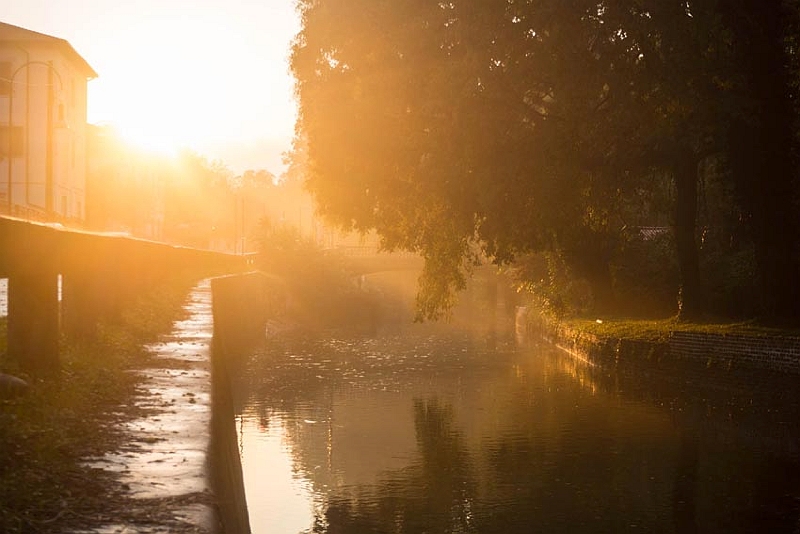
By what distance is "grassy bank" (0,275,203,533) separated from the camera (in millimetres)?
4602

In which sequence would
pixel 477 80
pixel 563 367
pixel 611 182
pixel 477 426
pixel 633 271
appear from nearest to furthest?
pixel 477 426
pixel 477 80
pixel 611 182
pixel 563 367
pixel 633 271

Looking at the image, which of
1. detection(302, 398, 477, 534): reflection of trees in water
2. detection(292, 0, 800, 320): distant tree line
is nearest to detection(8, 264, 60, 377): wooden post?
detection(302, 398, 477, 534): reflection of trees in water

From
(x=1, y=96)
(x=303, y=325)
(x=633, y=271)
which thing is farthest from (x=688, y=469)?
(x=1, y=96)

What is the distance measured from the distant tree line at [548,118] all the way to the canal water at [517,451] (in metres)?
3.38

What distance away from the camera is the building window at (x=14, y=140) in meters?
57.9

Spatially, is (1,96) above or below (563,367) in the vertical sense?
above

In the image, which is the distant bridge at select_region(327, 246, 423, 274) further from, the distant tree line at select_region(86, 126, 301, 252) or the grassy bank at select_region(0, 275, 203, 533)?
the grassy bank at select_region(0, 275, 203, 533)

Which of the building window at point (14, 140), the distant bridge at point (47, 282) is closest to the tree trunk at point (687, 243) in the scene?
the distant bridge at point (47, 282)

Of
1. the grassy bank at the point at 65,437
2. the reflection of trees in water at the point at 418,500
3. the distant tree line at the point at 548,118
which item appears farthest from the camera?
the distant tree line at the point at 548,118

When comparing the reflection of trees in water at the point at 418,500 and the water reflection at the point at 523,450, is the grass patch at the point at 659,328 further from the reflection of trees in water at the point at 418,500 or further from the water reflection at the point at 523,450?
the reflection of trees in water at the point at 418,500

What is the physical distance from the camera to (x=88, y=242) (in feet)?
33.4

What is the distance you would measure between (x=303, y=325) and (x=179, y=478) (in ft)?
136

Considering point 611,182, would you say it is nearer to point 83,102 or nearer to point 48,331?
point 48,331

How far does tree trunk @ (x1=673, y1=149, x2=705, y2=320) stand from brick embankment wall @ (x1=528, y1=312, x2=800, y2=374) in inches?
75.4
